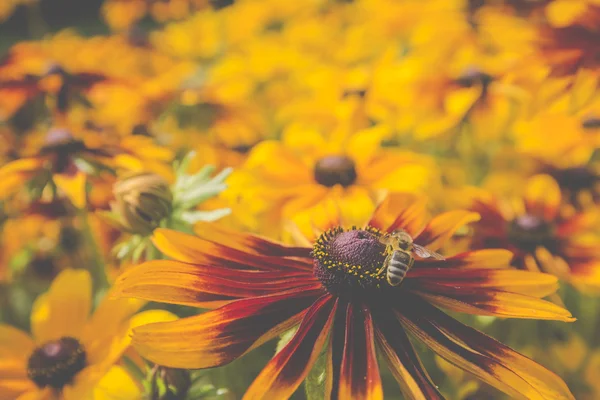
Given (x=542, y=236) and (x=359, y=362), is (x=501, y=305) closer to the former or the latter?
(x=359, y=362)

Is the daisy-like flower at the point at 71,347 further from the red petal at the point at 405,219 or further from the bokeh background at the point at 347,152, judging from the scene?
the red petal at the point at 405,219

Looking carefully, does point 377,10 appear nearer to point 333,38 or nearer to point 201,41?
point 333,38

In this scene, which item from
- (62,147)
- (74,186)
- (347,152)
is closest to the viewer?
(74,186)

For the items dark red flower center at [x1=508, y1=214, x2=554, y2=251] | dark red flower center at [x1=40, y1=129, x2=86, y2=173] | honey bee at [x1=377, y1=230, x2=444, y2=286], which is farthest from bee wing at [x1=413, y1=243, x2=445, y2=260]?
dark red flower center at [x1=40, y1=129, x2=86, y2=173]

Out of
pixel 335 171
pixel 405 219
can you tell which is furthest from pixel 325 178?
pixel 405 219

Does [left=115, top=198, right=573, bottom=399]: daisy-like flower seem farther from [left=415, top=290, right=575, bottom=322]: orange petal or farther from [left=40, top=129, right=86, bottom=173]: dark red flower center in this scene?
[left=40, top=129, right=86, bottom=173]: dark red flower center
